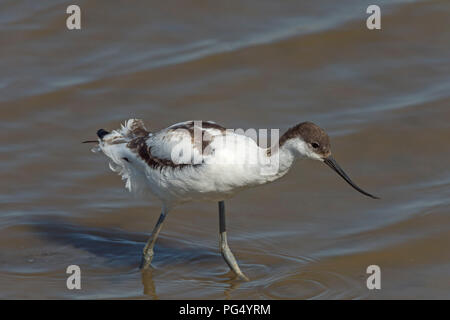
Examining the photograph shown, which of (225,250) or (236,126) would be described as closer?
(225,250)

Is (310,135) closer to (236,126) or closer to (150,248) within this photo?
(150,248)

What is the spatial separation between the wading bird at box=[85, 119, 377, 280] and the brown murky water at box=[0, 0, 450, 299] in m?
0.60

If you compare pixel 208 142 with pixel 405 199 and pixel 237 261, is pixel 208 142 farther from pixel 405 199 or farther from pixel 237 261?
pixel 405 199

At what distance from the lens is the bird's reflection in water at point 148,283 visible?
7133 millimetres

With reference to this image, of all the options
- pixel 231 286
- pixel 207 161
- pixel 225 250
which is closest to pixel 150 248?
pixel 225 250

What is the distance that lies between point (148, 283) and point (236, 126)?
9.55 ft

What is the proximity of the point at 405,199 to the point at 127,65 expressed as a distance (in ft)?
13.9

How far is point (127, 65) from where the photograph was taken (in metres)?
A: 11.0

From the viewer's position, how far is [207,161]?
21.6 feet

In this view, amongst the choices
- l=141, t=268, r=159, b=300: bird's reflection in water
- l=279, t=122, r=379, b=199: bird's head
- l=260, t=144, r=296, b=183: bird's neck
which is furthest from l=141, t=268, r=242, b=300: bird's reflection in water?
l=279, t=122, r=379, b=199: bird's head

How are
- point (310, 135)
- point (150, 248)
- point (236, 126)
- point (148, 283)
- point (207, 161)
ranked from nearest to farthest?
point (310, 135) → point (207, 161) → point (148, 283) → point (150, 248) → point (236, 126)

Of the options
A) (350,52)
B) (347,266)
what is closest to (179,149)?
(347,266)

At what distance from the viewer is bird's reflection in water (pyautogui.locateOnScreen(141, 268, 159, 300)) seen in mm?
7133
